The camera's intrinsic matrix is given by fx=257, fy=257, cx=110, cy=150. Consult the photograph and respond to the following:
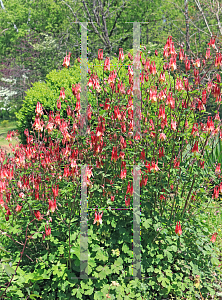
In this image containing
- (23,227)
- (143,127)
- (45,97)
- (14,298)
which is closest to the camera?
(14,298)

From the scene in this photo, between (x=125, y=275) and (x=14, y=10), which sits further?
(x=14, y=10)

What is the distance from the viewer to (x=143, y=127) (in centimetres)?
274

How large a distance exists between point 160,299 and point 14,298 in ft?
4.69

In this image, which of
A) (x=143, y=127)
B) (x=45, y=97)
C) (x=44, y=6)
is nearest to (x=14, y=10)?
(x=44, y=6)

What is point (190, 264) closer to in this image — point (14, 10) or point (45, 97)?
point (45, 97)

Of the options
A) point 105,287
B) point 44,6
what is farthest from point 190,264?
point 44,6

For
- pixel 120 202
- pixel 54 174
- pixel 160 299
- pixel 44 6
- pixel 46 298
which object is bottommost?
pixel 160 299

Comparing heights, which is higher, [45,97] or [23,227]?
[45,97]

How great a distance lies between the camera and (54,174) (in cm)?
261

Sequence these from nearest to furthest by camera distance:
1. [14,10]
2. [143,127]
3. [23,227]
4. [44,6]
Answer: [23,227] < [143,127] < [44,6] < [14,10]

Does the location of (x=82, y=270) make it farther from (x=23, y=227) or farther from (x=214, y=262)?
(x=214, y=262)

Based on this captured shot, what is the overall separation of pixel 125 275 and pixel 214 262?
0.90m

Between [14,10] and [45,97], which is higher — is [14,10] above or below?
above

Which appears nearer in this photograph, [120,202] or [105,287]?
[105,287]
